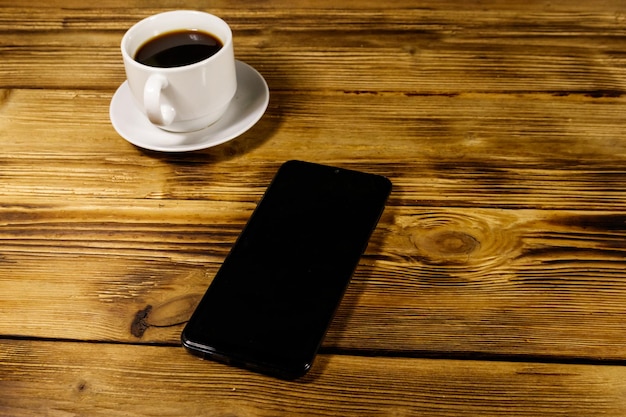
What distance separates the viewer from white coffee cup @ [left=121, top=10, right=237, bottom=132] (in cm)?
71

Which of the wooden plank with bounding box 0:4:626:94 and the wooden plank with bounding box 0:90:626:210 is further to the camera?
the wooden plank with bounding box 0:4:626:94

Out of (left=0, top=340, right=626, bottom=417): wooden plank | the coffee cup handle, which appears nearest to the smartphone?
(left=0, top=340, right=626, bottom=417): wooden plank

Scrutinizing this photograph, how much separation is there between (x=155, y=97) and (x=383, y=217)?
27 cm

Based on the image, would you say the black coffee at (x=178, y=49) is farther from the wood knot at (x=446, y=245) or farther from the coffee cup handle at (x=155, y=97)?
the wood knot at (x=446, y=245)

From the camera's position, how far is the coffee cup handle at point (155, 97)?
0.69 metres

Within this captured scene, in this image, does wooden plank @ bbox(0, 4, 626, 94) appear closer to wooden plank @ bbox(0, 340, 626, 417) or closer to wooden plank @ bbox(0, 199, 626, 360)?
wooden plank @ bbox(0, 199, 626, 360)

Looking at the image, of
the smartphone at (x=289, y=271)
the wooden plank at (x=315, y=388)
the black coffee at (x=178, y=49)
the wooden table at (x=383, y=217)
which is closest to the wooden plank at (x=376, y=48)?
the wooden table at (x=383, y=217)

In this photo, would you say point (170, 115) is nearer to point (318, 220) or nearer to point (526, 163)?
point (318, 220)

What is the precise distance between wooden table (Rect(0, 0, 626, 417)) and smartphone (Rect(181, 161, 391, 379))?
25mm

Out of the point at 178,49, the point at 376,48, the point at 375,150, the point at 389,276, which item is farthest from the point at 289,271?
the point at 376,48

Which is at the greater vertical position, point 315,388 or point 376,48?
point 376,48

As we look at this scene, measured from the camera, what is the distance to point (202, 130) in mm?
781

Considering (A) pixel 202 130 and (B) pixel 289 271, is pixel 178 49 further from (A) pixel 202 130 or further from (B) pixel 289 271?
(B) pixel 289 271

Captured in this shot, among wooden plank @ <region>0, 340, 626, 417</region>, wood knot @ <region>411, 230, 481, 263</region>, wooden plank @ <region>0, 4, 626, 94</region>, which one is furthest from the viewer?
wooden plank @ <region>0, 4, 626, 94</region>
